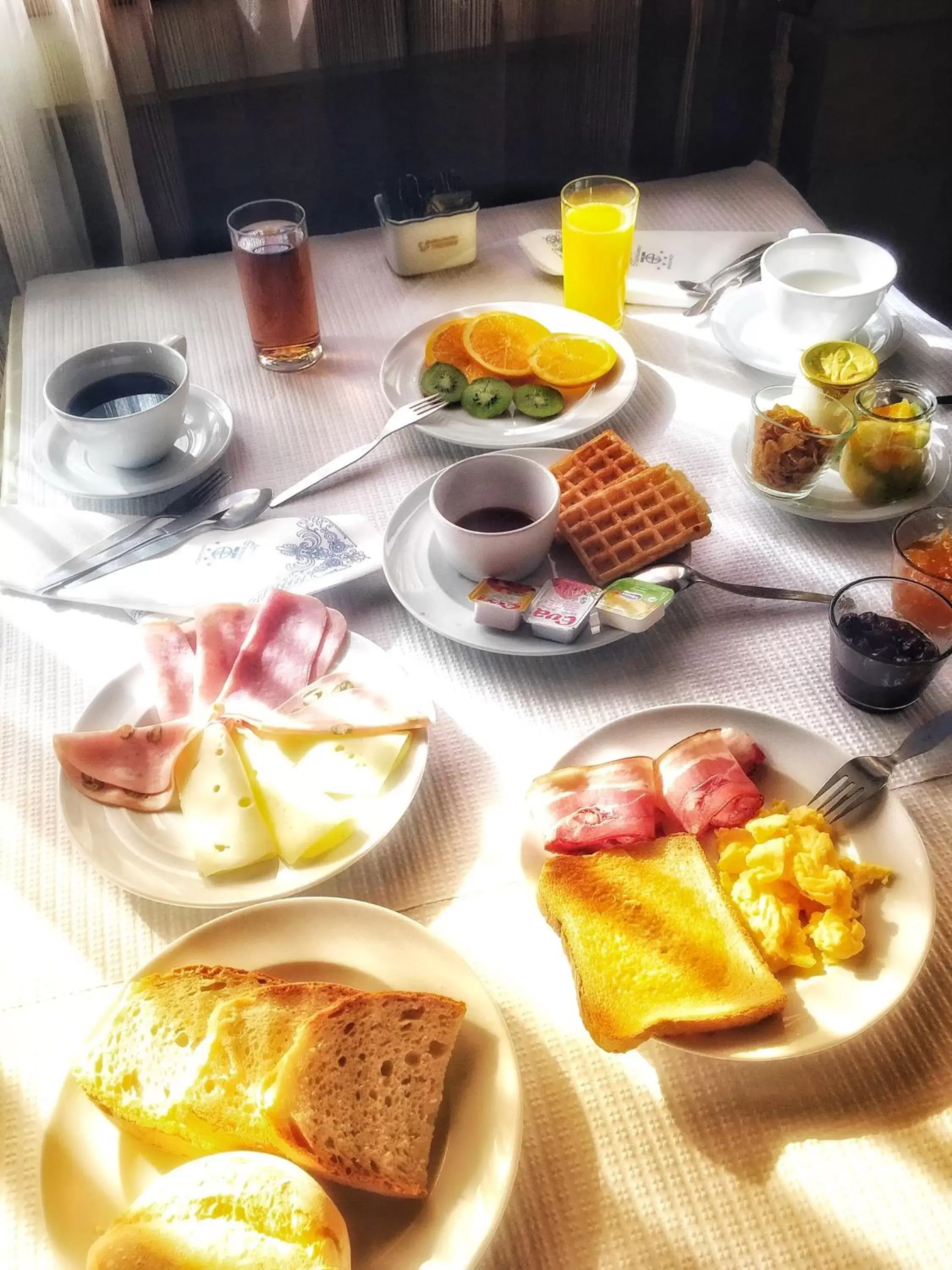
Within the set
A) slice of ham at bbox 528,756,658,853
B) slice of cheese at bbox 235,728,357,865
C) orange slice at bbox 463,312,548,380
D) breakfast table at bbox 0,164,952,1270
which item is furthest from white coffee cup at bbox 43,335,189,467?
slice of ham at bbox 528,756,658,853

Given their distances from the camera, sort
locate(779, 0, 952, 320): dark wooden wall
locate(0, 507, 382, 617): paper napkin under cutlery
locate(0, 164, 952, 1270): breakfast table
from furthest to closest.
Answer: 1. locate(779, 0, 952, 320): dark wooden wall
2. locate(0, 507, 382, 617): paper napkin under cutlery
3. locate(0, 164, 952, 1270): breakfast table

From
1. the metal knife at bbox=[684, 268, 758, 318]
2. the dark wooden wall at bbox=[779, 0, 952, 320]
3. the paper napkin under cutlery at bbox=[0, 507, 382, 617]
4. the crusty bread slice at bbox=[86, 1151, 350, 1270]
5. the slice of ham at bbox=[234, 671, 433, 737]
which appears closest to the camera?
the crusty bread slice at bbox=[86, 1151, 350, 1270]

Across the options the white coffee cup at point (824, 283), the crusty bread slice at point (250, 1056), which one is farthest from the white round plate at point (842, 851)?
the white coffee cup at point (824, 283)

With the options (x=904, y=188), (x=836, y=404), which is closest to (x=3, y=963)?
(x=836, y=404)

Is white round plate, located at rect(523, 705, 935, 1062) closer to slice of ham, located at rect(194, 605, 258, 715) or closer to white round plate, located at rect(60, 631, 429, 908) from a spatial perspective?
white round plate, located at rect(60, 631, 429, 908)

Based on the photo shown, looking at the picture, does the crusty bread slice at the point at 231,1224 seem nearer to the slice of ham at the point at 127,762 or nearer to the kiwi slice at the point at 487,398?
the slice of ham at the point at 127,762

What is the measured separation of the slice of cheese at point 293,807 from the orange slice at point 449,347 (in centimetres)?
77

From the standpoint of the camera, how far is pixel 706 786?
0.85m

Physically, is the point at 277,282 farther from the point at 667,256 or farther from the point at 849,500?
the point at 849,500

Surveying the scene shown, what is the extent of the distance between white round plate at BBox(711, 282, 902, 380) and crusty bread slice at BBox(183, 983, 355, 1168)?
3.78 ft

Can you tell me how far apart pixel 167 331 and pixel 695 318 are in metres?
0.91

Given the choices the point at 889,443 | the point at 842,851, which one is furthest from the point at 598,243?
the point at 842,851

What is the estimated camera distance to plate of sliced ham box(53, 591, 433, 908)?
2.77 ft

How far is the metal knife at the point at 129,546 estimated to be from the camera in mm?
1153
